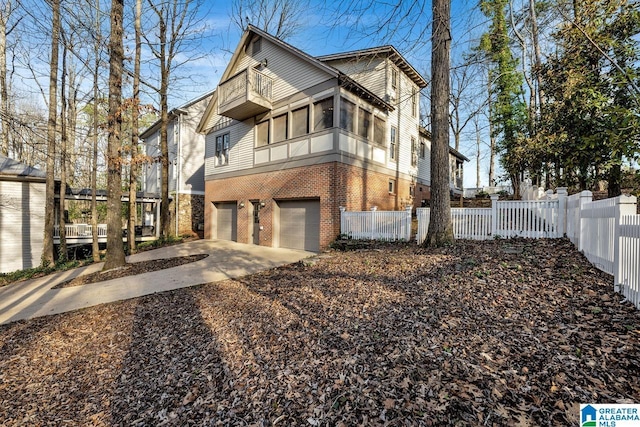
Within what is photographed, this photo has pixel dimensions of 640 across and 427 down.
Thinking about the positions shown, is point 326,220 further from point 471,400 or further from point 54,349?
point 471,400

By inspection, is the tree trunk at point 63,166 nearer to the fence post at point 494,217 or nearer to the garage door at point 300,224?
the garage door at point 300,224

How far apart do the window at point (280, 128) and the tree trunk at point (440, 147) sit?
6593 mm

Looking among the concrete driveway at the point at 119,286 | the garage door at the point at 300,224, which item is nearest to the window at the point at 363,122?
the garage door at the point at 300,224

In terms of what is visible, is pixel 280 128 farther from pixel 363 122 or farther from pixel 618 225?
pixel 618 225

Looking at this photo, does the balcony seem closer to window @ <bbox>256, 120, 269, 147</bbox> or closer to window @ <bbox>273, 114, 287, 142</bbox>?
window @ <bbox>256, 120, 269, 147</bbox>

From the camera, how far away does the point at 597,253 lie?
15.1 ft

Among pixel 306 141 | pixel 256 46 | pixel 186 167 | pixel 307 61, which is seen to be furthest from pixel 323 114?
pixel 186 167

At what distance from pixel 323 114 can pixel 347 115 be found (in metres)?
0.92

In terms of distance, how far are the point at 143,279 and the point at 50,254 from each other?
7.77 meters

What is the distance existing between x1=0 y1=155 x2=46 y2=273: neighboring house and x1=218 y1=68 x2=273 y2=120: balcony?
867 cm

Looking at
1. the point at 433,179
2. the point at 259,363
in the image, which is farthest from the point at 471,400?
the point at 433,179

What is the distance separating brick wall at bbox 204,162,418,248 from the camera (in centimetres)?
1079

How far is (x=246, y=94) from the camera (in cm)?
1205

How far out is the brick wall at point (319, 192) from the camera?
35.4 feet
